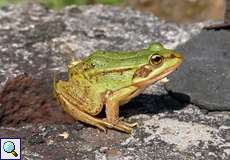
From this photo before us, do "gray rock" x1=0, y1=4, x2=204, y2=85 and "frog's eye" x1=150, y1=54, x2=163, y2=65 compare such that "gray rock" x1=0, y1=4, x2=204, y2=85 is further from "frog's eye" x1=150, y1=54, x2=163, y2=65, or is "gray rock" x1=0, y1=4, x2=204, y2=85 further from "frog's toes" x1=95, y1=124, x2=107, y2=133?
"frog's eye" x1=150, y1=54, x2=163, y2=65

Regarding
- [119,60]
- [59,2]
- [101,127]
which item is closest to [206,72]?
[119,60]

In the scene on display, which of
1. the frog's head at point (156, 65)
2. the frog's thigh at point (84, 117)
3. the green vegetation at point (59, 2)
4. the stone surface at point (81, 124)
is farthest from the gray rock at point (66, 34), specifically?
the green vegetation at point (59, 2)

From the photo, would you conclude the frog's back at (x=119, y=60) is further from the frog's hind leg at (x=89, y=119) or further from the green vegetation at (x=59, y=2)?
the green vegetation at (x=59, y=2)

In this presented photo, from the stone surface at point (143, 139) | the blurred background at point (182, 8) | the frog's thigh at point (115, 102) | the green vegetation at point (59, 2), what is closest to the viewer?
the stone surface at point (143, 139)

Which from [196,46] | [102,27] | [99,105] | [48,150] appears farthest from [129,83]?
[102,27]

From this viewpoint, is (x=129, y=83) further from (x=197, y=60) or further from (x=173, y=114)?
(x=197, y=60)

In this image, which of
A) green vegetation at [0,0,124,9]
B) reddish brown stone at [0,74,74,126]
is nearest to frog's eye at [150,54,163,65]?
reddish brown stone at [0,74,74,126]

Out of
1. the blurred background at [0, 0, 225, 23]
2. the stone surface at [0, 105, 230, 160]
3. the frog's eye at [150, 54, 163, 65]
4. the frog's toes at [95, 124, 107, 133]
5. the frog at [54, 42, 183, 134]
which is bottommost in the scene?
the stone surface at [0, 105, 230, 160]

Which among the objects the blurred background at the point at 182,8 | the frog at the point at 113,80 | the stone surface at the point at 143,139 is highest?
the blurred background at the point at 182,8
